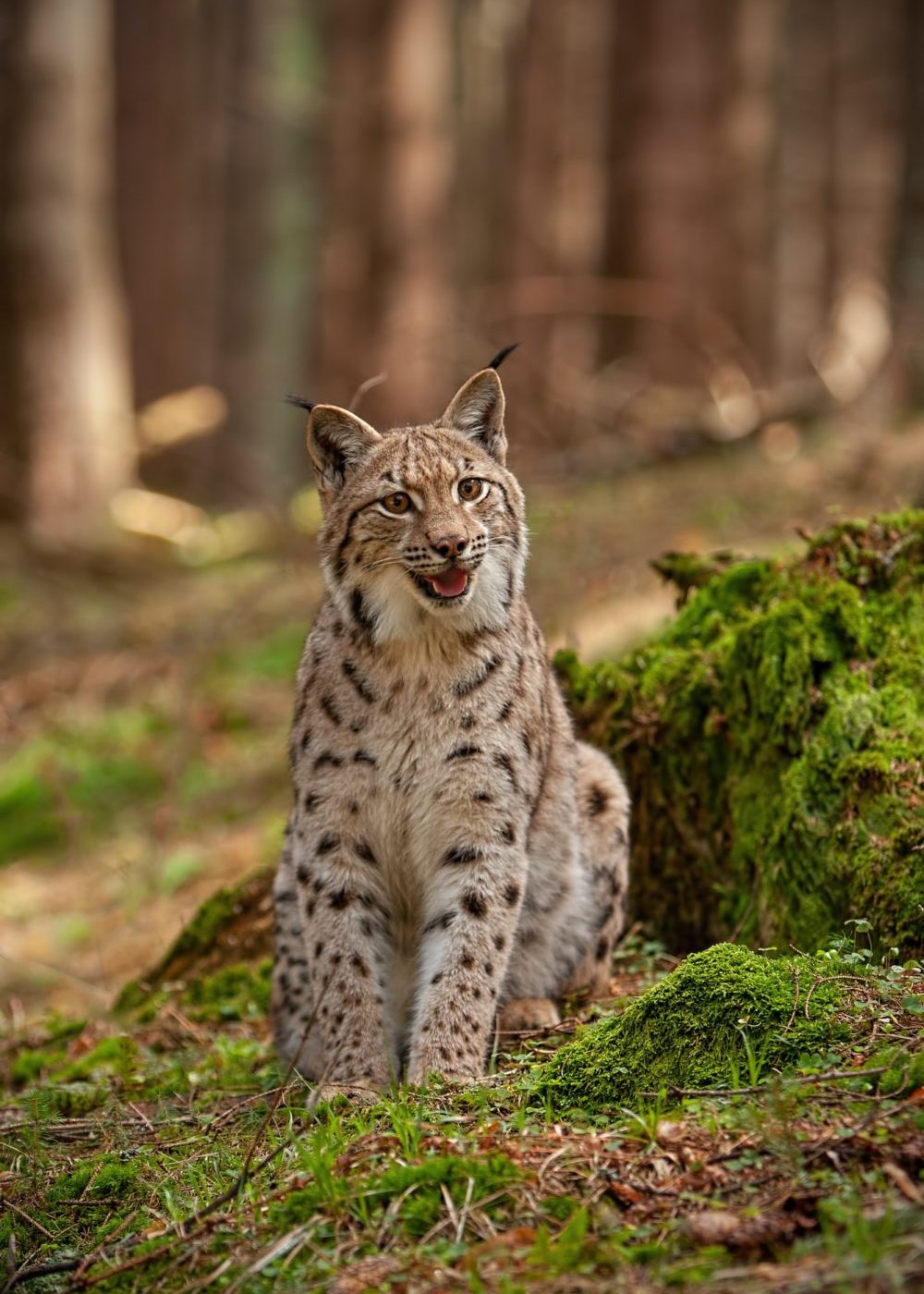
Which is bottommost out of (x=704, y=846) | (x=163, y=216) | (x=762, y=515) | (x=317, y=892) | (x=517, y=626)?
(x=317, y=892)

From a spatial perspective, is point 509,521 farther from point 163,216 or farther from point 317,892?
point 163,216

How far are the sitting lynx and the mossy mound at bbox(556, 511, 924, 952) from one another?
875 millimetres

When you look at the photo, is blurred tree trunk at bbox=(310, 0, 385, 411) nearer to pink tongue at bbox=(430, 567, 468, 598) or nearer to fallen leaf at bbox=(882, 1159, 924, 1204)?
pink tongue at bbox=(430, 567, 468, 598)

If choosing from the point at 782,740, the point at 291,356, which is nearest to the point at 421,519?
the point at 782,740

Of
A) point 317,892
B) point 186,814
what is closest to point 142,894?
point 186,814

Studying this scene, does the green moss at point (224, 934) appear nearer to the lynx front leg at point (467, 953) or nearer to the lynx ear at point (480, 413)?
the lynx front leg at point (467, 953)

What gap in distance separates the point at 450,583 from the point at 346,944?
1262mm

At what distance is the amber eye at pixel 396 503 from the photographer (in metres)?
4.96

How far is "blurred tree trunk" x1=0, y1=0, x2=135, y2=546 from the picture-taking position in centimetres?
1418

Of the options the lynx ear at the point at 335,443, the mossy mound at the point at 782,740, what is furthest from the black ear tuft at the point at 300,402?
the mossy mound at the point at 782,740

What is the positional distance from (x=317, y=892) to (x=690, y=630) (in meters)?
2.16

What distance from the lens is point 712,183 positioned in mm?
18031

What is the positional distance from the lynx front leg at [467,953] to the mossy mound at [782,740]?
974 mm

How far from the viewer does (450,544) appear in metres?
4.73
